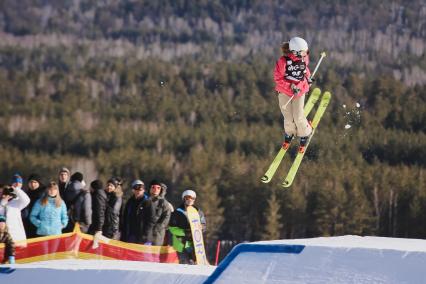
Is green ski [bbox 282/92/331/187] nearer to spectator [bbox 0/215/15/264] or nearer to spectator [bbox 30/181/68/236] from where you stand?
spectator [bbox 30/181/68/236]

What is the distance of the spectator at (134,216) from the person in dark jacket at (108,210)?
97mm

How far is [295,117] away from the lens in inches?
481

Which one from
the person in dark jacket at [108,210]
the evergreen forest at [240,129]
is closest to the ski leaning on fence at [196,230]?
the person in dark jacket at [108,210]

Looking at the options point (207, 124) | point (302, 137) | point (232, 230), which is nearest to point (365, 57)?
point (207, 124)

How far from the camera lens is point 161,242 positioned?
11.8 meters

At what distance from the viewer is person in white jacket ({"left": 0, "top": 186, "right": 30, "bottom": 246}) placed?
10.9 metres

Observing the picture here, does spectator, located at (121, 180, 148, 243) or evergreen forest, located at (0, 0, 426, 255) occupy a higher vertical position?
spectator, located at (121, 180, 148, 243)

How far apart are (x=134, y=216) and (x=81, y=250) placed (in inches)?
29.9

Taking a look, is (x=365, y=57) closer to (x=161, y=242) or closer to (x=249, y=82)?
(x=249, y=82)

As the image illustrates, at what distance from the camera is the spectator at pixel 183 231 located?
1171 cm

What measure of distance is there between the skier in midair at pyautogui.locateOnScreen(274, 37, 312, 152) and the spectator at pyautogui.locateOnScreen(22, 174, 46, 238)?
2860mm

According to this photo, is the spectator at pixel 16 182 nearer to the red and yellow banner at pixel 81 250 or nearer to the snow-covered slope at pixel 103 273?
the red and yellow banner at pixel 81 250

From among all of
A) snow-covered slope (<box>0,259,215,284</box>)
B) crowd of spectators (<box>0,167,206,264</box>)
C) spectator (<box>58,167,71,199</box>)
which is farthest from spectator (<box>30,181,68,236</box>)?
snow-covered slope (<box>0,259,215,284</box>)

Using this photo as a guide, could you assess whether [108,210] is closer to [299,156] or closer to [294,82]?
[294,82]
